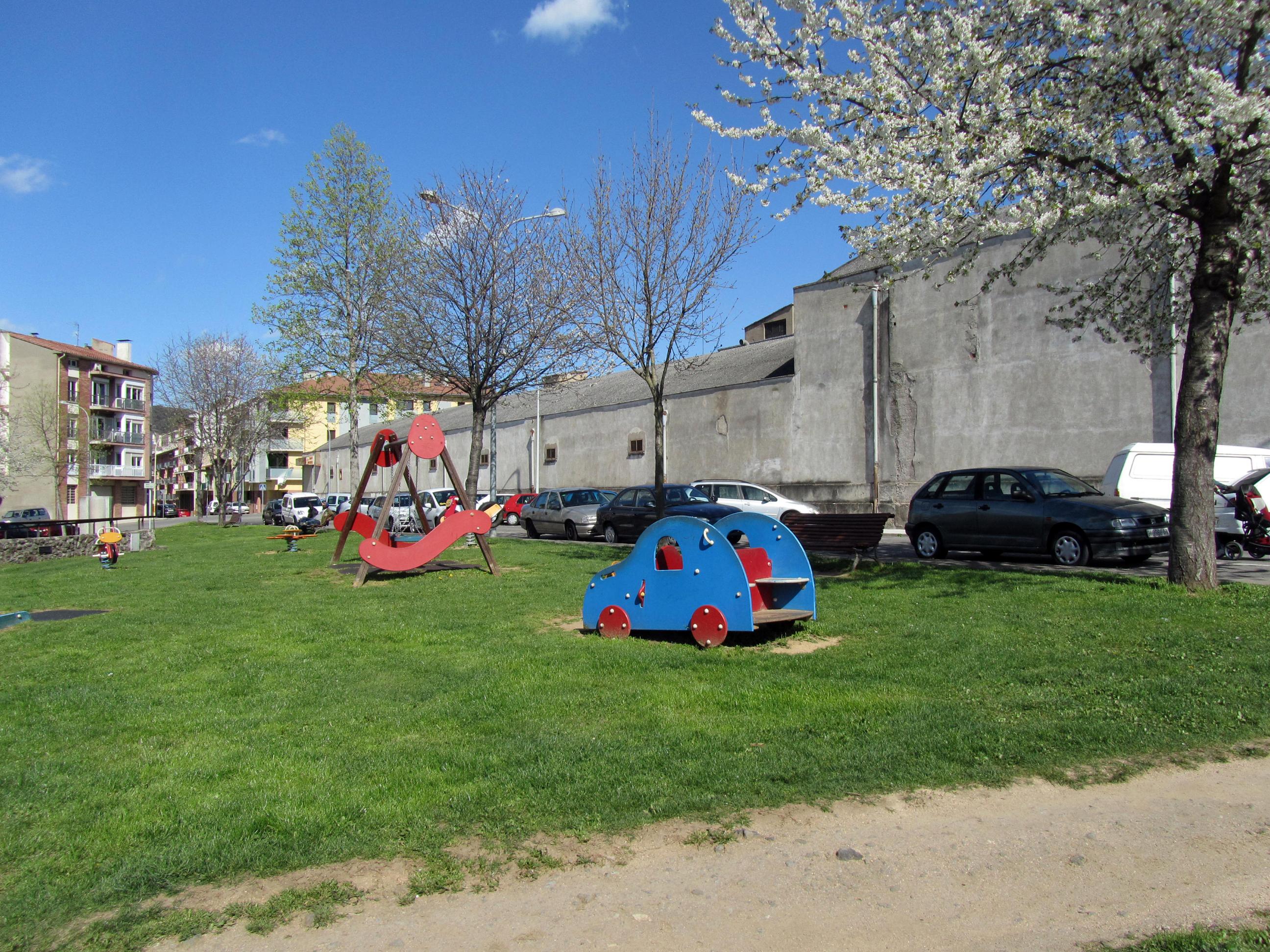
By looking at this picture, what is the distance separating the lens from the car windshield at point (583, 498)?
2706cm

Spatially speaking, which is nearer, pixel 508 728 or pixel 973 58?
pixel 508 728

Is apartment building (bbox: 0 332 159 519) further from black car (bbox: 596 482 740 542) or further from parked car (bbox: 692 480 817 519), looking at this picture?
parked car (bbox: 692 480 817 519)

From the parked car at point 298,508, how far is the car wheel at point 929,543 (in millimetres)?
32530

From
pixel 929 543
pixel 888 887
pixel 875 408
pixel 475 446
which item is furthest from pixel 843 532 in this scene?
pixel 875 408

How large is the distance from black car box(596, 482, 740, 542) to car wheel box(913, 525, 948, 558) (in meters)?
5.79

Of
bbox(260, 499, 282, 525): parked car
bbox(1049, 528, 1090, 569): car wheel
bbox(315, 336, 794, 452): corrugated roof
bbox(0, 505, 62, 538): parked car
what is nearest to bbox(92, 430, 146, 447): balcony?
bbox(260, 499, 282, 525): parked car

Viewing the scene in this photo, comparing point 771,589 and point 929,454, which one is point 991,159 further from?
point 929,454

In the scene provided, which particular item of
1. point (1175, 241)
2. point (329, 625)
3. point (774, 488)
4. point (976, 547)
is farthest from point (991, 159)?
point (774, 488)

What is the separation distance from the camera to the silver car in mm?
25500

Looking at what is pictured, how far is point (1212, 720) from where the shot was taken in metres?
5.17

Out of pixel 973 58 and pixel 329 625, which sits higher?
pixel 973 58

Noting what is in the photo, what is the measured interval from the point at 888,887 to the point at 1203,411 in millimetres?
7940

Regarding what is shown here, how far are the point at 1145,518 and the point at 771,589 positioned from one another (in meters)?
7.63

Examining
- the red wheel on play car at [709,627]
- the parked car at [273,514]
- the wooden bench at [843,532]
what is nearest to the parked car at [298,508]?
the parked car at [273,514]
